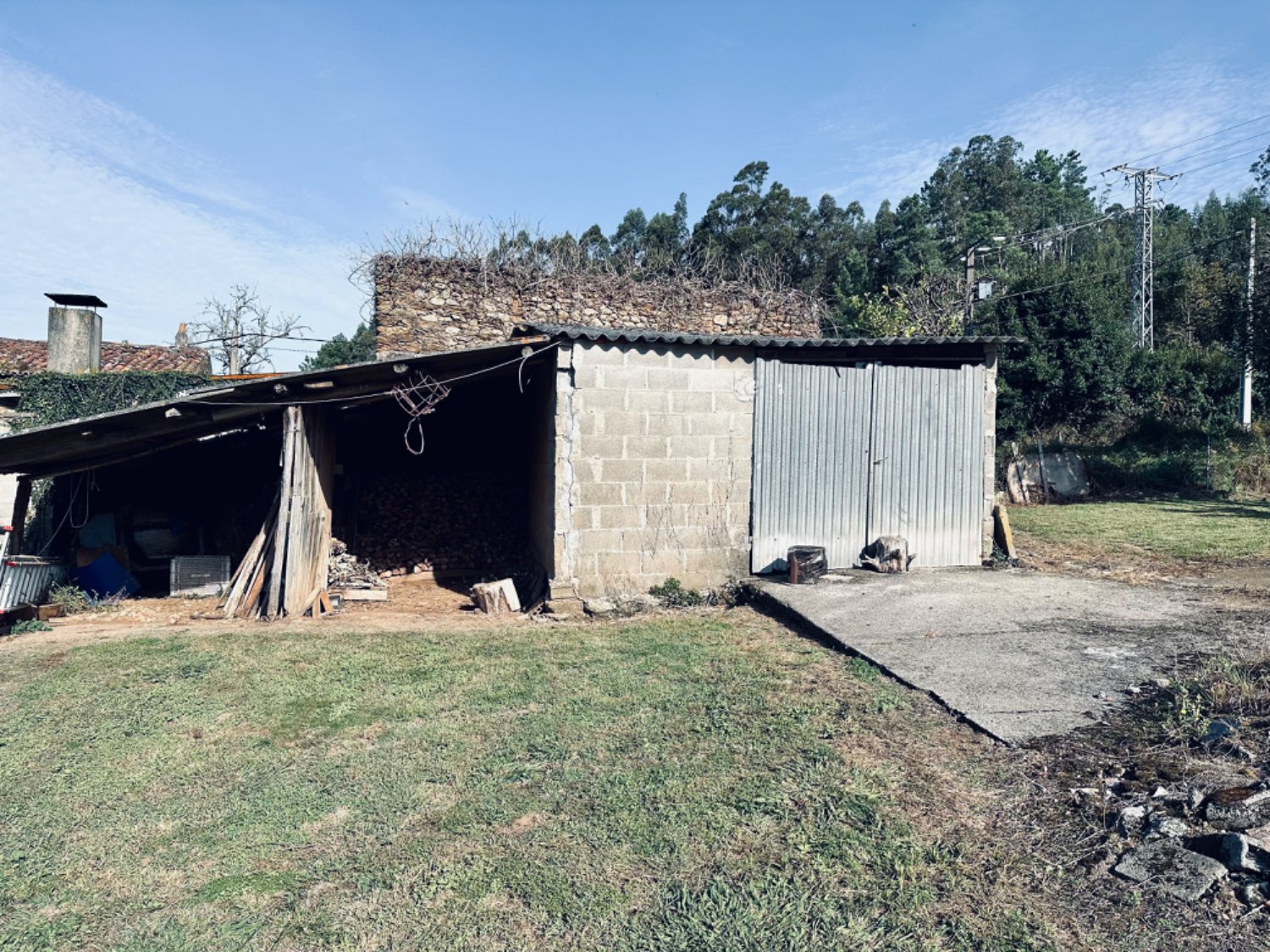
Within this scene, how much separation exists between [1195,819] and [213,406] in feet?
28.0

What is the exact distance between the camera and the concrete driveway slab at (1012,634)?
15.3 ft

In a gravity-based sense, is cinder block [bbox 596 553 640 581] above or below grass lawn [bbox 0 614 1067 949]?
above

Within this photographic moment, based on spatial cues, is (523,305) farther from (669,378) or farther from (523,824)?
(523,824)

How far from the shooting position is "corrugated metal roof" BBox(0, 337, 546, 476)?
741 centimetres

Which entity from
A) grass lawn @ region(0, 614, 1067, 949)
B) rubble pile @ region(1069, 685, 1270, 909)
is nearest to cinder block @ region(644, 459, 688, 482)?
grass lawn @ region(0, 614, 1067, 949)

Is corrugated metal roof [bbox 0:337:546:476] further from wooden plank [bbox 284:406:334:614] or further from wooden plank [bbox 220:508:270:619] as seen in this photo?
wooden plank [bbox 220:508:270:619]

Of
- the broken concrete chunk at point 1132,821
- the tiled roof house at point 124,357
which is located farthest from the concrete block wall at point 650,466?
the tiled roof house at point 124,357

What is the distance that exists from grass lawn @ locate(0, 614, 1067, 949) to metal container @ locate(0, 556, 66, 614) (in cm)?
285

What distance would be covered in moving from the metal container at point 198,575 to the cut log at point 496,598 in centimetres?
346

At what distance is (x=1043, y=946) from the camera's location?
2529mm

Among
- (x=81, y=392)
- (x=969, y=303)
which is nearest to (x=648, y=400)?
(x=81, y=392)

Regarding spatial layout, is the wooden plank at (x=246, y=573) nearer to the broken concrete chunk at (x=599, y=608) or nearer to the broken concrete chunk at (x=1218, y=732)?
the broken concrete chunk at (x=599, y=608)

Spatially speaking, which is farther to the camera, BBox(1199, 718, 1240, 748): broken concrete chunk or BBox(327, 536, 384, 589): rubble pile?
BBox(327, 536, 384, 589): rubble pile

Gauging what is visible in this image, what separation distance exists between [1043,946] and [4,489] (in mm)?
15252
